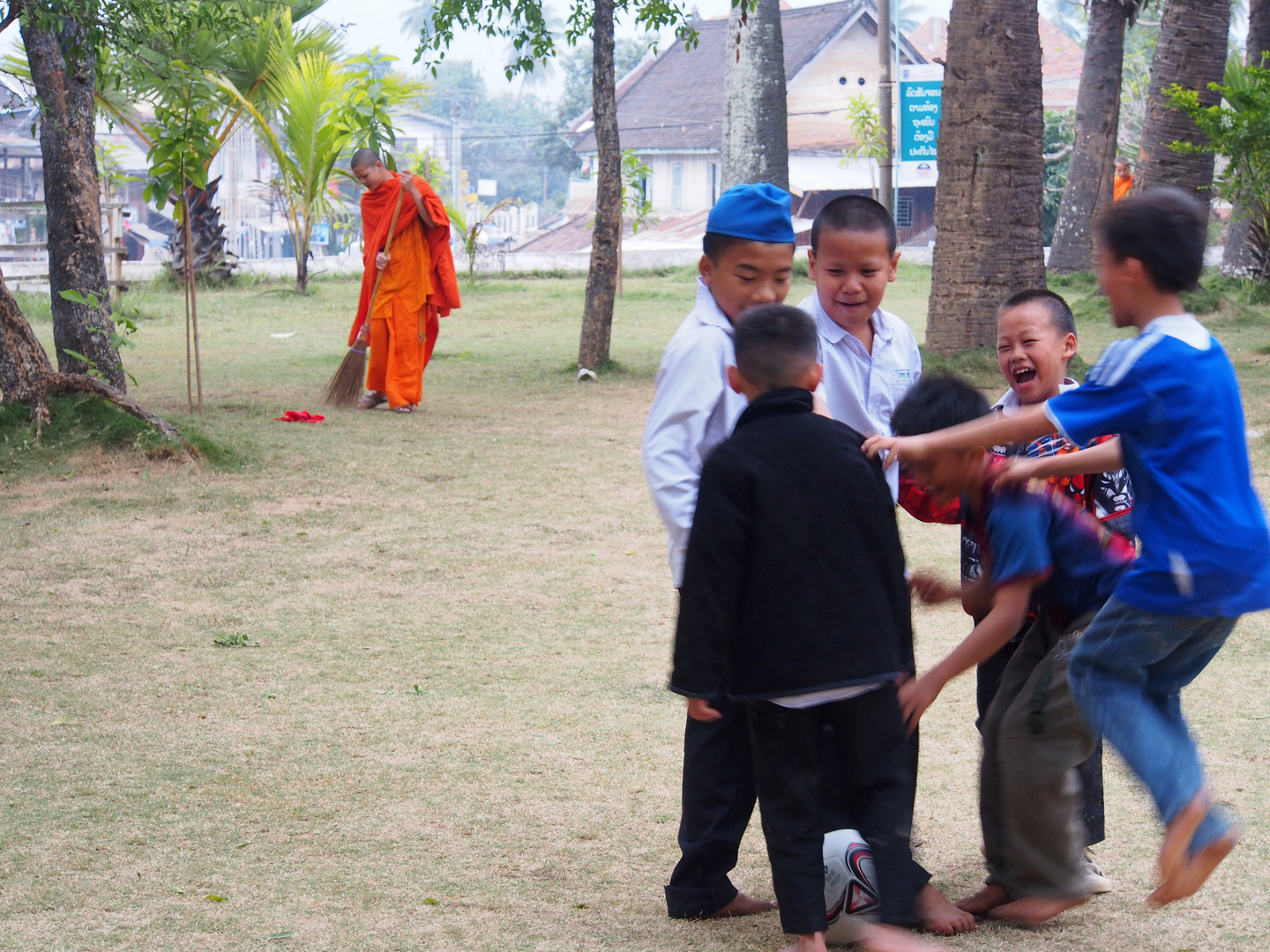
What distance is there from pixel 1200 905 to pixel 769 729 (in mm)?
1034

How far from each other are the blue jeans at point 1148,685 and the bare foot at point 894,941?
0.48 metres

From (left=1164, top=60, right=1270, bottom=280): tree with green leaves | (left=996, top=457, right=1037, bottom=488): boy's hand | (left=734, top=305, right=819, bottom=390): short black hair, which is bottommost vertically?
(left=996, top=457, right=1037, bottom=488): boy's hand

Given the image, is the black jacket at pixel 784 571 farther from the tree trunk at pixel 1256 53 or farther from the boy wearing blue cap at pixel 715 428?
the tree trunk at pixel 1256 53

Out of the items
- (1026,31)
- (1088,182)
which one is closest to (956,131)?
(1026,31)

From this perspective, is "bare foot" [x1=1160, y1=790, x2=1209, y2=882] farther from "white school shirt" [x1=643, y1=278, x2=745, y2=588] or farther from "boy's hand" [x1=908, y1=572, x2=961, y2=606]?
"white school shirt" [x1=643, y1=278, x2=745, y2=588]

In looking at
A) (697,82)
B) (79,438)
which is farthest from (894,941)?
(697,82)

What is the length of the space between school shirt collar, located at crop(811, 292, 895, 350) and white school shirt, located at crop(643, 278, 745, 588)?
27 cm

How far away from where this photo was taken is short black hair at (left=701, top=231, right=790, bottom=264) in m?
2.76

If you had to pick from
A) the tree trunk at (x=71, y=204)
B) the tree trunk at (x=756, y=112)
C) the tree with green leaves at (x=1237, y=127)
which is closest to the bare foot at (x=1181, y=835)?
the tree trunk at (x=71, y=204)

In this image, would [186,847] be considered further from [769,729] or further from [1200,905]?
[1200,905]

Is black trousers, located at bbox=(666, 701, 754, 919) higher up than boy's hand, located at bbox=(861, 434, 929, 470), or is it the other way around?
boy's hand, located at bbox=(861, 434, 929, 470)

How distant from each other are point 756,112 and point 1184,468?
1874 cm

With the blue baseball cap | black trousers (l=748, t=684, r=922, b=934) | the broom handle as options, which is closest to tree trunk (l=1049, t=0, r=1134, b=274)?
the broom handle

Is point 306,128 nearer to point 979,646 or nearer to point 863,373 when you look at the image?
point 863,373
